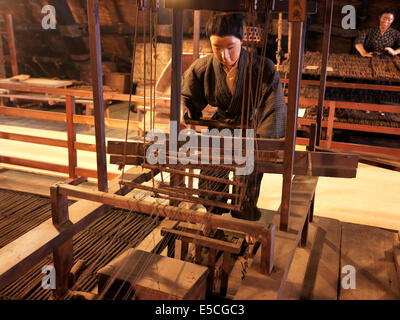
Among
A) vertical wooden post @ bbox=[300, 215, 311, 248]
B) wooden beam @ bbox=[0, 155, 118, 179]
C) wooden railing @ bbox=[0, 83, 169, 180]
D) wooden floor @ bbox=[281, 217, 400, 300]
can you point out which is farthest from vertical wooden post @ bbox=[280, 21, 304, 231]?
wooden beam @ bbox=[0, 155, 118, 179]

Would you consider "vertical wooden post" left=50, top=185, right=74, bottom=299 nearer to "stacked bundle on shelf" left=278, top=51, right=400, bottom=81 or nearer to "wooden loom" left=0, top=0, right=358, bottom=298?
"wooden loom" left=0, top=0, right=358, bottom=298

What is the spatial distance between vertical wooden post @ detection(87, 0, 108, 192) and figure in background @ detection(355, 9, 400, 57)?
18.9ft

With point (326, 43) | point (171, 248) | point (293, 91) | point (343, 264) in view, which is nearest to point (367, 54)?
point (326, 43)

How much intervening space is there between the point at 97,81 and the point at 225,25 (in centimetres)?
84

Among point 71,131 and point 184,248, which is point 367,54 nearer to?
point 71,131

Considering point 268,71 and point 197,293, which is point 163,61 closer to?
point 268,71

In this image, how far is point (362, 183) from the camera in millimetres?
4875

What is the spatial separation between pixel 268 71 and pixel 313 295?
4.87ft

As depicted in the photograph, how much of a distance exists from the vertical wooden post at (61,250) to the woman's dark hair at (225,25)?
4.30ft

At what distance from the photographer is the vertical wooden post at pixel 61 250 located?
6.56 ft

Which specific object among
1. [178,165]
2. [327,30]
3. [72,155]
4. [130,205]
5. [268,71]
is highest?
[327,30]

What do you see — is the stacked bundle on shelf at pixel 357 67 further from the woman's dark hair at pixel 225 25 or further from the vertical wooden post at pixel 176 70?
the woman's dark hair at pixel 225 25

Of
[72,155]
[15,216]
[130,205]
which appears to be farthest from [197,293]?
[72,155]

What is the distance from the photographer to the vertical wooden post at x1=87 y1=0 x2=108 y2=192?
6.64 ft
